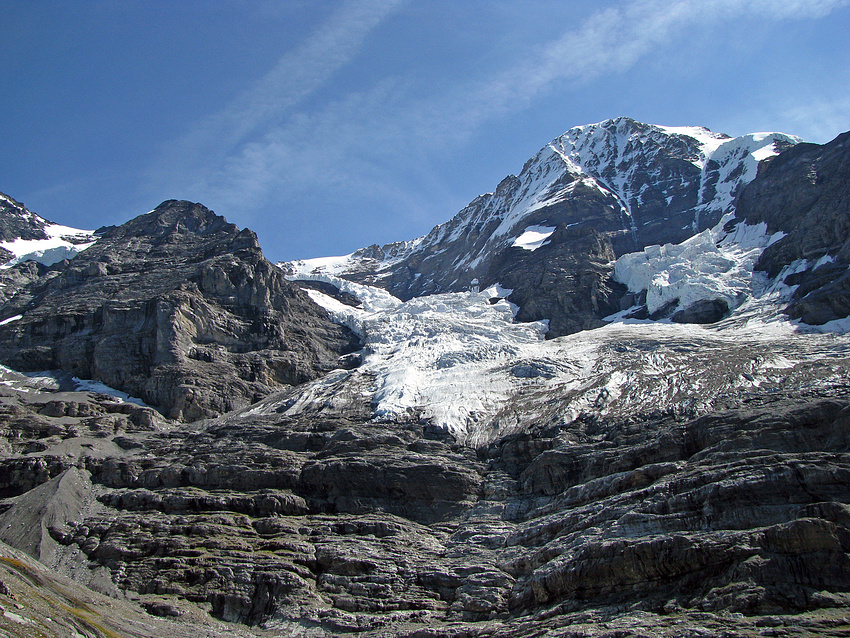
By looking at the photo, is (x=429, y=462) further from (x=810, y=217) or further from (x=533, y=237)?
(x=533, y=237)

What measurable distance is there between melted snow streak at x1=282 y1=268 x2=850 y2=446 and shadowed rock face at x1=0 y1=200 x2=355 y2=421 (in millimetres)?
10838

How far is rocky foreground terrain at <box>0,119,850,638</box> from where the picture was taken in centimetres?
5528

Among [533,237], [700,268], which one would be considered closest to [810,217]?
[700,268]

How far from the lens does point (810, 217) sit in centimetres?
13438

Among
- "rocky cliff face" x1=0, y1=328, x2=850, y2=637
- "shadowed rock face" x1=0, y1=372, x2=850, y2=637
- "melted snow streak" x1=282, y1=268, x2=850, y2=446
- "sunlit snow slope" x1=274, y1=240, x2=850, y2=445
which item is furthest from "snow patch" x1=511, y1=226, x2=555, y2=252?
"shadowed rock face" x1=0, y1=372, x2=850, y2=637

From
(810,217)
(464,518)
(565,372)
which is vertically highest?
(810,217)

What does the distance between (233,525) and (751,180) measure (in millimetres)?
155033

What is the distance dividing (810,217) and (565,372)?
64.8 meters

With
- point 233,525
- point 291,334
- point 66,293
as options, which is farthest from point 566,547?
point 66,293

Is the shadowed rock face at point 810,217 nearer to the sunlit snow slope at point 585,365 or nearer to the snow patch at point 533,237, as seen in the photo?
the sunlit snow slope at point 585,365

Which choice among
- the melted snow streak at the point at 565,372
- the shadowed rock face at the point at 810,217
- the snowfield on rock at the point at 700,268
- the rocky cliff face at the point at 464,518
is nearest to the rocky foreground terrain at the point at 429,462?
the rocky cliff face at the point at 464,518

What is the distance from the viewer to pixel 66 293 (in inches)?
5886

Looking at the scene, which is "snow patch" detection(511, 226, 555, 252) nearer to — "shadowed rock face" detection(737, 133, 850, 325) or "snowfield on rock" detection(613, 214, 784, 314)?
"snowfield on rock" detection(613, 214, 784, 314)

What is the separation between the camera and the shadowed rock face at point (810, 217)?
11131cm
